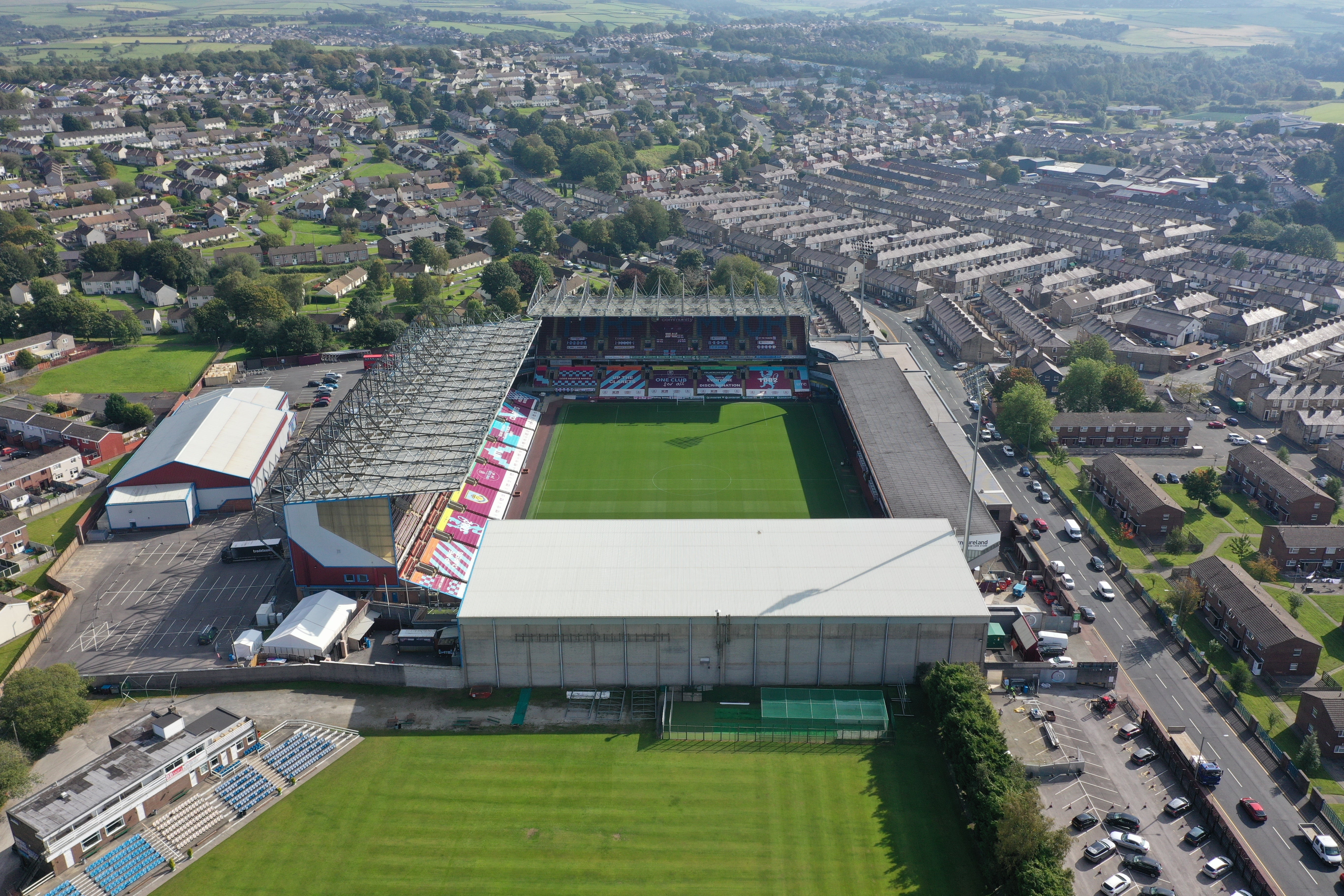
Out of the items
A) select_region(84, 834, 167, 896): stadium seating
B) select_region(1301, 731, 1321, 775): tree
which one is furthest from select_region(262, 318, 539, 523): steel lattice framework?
select_region(1301, 731, 1321, 775): tree

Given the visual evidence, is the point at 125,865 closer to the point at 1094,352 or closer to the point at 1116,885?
the point at 1116,885

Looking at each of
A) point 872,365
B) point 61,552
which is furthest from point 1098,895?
point 61,552

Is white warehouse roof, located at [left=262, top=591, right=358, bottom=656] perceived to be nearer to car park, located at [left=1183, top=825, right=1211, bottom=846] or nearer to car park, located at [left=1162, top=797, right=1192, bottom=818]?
car park, located at [left=1162, top=797, right=1192, bottom=818]

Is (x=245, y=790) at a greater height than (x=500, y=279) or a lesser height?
lesser

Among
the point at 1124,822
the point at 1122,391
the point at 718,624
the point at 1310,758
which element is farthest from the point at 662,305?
the point at 1310,758

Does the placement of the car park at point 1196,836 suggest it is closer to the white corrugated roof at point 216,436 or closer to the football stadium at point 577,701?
the football stadium at point 577,701
